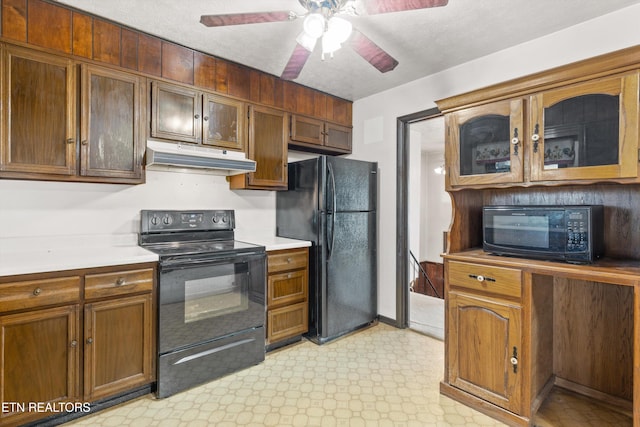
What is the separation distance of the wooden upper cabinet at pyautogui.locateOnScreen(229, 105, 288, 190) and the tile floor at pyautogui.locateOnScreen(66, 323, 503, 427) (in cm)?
149

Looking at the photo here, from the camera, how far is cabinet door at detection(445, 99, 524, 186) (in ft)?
6.34

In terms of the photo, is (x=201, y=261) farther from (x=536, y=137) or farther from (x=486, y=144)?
(x=536, y=137)

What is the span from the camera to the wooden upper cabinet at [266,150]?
2.91 m

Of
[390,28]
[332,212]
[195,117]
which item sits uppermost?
[390,28]

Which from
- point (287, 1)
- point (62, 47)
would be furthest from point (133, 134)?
point (287, 1)

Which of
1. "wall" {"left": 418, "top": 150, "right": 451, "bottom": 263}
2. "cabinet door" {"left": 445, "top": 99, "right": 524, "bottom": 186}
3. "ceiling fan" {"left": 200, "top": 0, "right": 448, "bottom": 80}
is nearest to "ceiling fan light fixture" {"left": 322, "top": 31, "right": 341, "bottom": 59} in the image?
"ceiling fan" {"left": 200, "top": 0, "right": 448, "bottom": 80}

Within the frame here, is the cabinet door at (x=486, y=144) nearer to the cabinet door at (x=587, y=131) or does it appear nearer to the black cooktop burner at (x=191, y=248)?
the cabinet door at (x=587, y=131)

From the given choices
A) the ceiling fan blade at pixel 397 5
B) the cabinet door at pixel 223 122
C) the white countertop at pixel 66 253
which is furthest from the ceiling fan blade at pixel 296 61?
the white countertop at pixel 66 253

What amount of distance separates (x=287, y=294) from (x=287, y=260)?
11.8 inches

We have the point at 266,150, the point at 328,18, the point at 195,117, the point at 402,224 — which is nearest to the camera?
the point at 328,18

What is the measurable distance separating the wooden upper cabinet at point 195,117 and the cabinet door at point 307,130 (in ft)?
1.82

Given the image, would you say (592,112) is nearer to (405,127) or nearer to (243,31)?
(405,127)

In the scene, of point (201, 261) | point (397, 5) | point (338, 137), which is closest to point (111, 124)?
point (201, 261)

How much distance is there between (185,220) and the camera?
2762mm
